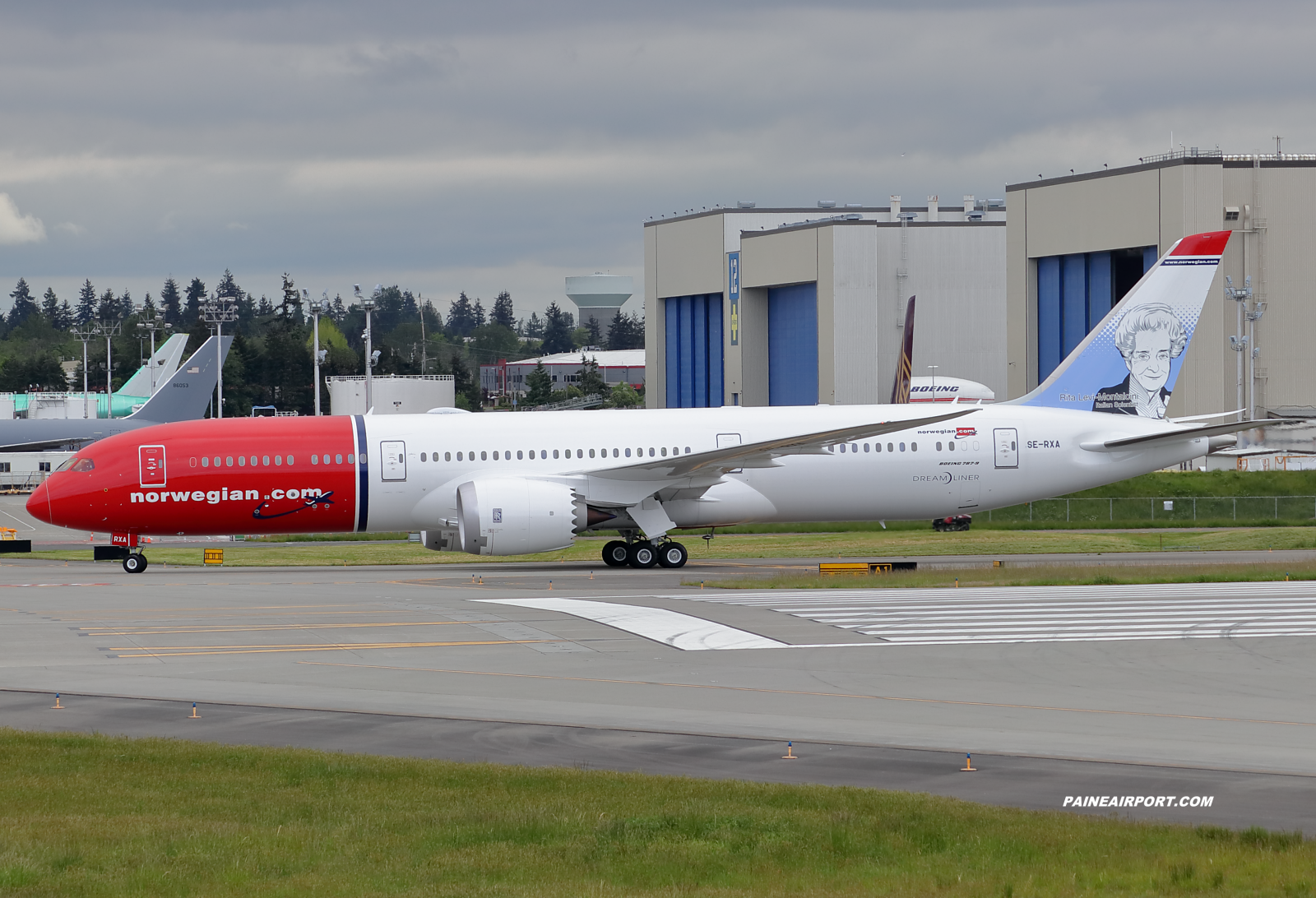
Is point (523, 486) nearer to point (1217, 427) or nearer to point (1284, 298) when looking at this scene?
point (1217, 427)

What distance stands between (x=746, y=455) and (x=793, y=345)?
73583 mm

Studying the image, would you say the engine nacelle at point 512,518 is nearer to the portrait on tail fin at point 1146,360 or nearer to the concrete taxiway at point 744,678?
the concrete taxiway at point 744,678

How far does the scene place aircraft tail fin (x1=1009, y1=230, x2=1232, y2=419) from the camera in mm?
42938

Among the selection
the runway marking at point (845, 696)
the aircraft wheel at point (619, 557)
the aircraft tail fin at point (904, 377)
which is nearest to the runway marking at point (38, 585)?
the aircraft wheel at point (619, 557)

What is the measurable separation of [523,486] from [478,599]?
23.8 feet

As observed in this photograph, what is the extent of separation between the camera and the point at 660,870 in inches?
416

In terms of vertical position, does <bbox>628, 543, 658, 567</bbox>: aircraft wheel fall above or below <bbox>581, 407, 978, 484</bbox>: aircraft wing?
below

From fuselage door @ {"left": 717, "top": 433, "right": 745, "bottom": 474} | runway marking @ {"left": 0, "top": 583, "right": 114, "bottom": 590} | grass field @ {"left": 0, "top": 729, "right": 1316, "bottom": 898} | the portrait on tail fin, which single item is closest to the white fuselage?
fuselage door @ {"left": 717, "top": 433, "right": 745, "bottom": 474}

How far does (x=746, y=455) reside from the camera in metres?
38.0

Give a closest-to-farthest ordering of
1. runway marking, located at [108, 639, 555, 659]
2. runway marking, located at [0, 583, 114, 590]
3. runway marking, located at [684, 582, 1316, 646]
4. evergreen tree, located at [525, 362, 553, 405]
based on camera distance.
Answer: runway marking, located at [108, 639, 555, 659]
runway marking, located at [684, 582, 1316, 646]
runway marking, located at [0, 583, 114, 590]
evergreen tree, located at [525, 362, 553, 405]

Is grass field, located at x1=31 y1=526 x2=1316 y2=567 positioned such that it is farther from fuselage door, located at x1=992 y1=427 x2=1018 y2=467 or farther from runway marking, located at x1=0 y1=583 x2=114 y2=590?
runway marking, located at x1=0 y1=583 x2=114 y2=590

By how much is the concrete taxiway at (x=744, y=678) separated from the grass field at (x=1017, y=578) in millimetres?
1188

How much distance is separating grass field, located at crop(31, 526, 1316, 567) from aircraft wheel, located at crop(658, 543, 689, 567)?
381cm

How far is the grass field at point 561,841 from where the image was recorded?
10125 millimetres
